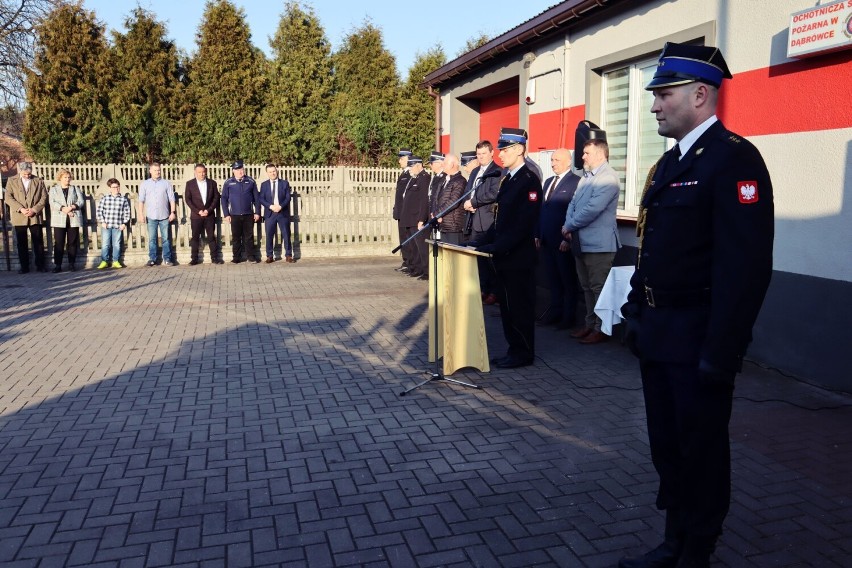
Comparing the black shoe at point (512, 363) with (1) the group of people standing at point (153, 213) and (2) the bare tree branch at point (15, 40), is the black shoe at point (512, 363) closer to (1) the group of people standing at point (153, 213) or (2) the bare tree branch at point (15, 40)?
(1) the group of people standing at point (153, 213)

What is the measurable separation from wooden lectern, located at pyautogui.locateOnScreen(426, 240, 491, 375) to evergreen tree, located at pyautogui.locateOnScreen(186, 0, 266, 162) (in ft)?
63.2

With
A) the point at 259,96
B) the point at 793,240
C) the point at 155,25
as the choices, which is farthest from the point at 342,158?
the point at 793,240

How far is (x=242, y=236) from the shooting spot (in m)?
15.1

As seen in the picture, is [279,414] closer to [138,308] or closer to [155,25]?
[138,308]

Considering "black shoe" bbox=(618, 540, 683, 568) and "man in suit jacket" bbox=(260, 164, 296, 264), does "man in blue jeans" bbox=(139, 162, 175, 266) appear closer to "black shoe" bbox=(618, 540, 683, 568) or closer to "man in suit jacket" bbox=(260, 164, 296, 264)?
"man in suit jacket" bbox=(260, 164, 296, 264)

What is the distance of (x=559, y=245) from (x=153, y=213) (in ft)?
29.0

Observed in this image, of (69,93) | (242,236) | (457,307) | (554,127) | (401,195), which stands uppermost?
(69,93)

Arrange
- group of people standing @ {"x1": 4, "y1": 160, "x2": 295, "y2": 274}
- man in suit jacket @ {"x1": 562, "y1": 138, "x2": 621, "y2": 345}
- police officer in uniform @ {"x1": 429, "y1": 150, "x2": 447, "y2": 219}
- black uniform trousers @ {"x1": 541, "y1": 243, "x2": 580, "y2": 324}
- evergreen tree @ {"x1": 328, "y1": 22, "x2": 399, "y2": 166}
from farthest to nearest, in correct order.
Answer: evergreen tree @ {"x1": 328, "y1": 22, "x2": 399, "y2": 166}, group of people standing @ {"x1": 4, "y1": 160, "x2": 295, "y2": 274}, police officer in uniform @ {"x1": 429, "y1": 150, "x2": 447, "y2": 219}, black uniform trousers @ {"x1": 541, "y1": 243, "x2": 580, "y2": 324}, man in suit jacket @ {"x1": 562, "y1": 138, "x2": 621, "y2": 345}

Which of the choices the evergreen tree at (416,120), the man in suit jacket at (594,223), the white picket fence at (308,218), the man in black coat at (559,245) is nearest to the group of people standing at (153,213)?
the white picket fence at (308,218)

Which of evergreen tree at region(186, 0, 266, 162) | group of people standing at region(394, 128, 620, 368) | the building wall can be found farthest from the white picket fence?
the building wall

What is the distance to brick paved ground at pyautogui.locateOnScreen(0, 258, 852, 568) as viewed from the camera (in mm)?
3561

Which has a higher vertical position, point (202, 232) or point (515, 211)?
point (515, 211)

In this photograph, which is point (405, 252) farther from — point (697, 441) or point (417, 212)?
point (697, 441)

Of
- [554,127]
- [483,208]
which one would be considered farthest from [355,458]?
[554,127]
